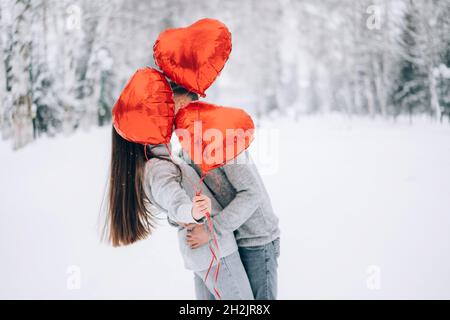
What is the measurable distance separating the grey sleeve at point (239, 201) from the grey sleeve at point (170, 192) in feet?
0.29

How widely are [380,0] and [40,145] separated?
176 centimetres

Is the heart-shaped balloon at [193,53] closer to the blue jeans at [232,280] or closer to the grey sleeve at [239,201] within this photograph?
the grey sleeve at [239,201]

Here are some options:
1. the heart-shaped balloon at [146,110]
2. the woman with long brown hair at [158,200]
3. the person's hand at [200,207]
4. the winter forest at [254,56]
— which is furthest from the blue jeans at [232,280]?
the winter forest at [254,56]

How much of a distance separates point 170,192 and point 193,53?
30 cm

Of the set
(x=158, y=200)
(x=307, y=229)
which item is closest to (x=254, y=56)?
(x=307, y=229)

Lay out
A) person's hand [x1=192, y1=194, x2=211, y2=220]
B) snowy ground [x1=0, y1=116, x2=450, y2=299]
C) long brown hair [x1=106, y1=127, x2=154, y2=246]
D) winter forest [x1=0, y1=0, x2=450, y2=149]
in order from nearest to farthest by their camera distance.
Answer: person's hand [x1=192, y1=194, x2=211, y2=220] < long brown hair [x1=106, y1=127, x2=154, y2=246] < snowy ground [x1=0, y1=116, x2=450, y2=299] < winter forest [x1=0, y1=0, x2=450, y2=149]

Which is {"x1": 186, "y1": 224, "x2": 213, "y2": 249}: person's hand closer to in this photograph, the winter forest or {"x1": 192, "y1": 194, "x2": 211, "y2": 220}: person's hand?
{"x1": 192, "y1": 194, "x2": 211, "y2": 220}: person's hand

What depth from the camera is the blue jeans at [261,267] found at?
89cm

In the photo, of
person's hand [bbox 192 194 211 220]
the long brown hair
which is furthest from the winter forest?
person's hand [bbox 192 194 211 220]

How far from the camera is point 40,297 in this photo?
A: 1.62m

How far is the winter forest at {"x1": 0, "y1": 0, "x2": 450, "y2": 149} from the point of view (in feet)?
5.57

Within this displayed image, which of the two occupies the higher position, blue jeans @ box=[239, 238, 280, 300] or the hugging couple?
the hugging couple

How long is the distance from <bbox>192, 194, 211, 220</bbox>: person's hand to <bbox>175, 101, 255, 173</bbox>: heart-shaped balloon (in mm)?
76

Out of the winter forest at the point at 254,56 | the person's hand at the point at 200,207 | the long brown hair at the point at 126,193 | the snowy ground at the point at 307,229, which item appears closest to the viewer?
the person's hand at the point at 200,207
